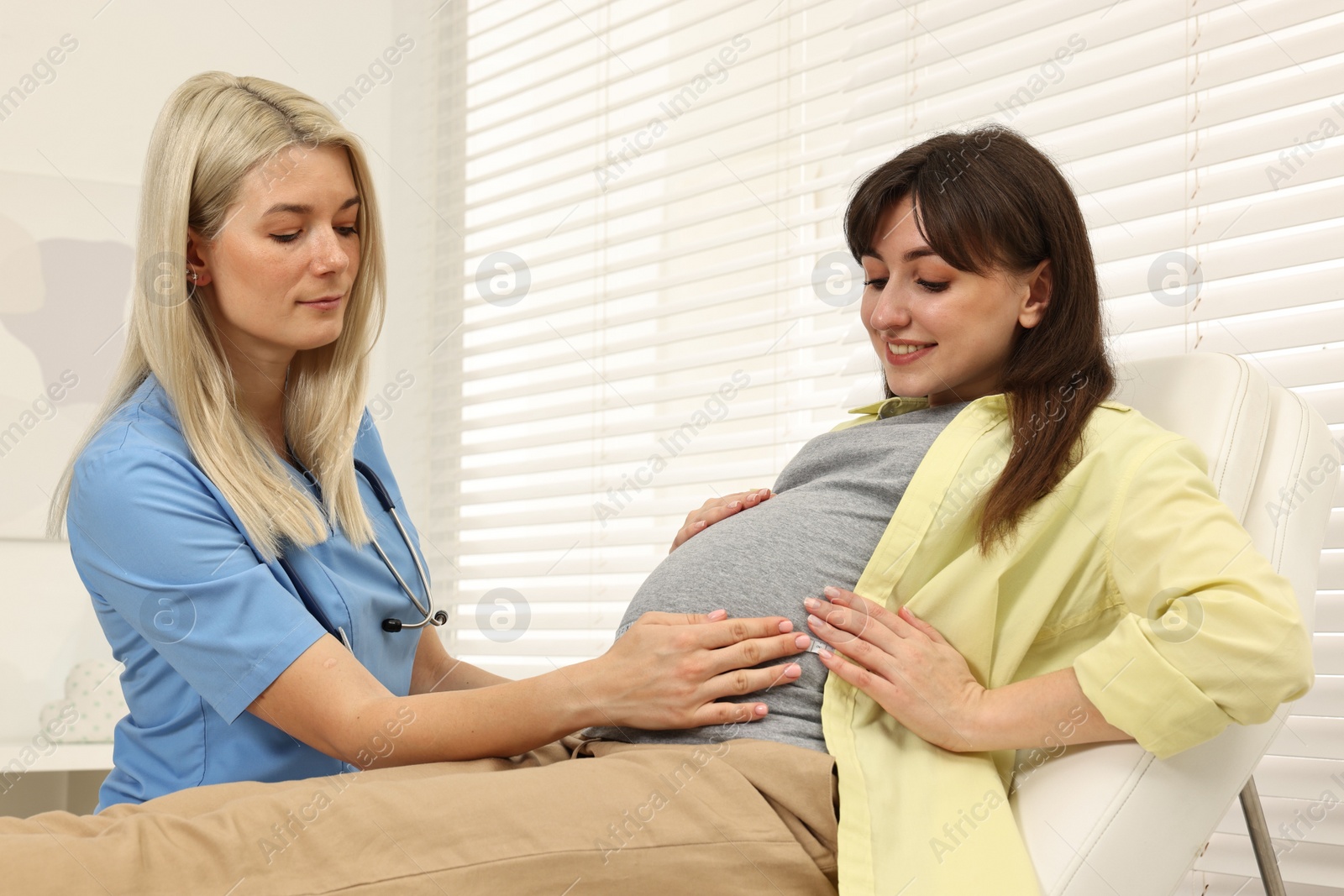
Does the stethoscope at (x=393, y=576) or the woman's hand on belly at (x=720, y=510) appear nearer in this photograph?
the stethoscope at (x=393, y=576)

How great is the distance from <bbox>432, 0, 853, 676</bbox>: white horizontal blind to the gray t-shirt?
795 millimetres

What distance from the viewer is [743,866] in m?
0.93

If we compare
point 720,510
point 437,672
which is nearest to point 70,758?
point 437,672

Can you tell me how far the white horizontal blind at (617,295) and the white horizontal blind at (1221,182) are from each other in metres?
0.43

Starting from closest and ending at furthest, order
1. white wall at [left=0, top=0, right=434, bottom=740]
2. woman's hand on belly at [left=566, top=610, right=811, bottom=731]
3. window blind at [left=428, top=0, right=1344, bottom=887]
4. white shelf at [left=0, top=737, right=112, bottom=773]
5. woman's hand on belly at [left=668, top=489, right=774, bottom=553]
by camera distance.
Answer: woman's hand on belly at [left=566, top=610, right=811, bottom=731], woman's hand on belly at [left=668, top=489, right=774, bottom=553], window blind at [left=428, top=0, right=1344, bottom=887], white shelf at [left=0, top=737, right=112, bottom=773], white wall at [left=0, top=0, right=434, bottom=740]

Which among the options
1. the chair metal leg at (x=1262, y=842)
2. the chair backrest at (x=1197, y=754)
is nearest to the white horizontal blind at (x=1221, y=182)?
the chair metal leg at (x=1262, y=842)

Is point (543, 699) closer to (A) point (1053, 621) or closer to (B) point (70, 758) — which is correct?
(A) point (1053, 621)

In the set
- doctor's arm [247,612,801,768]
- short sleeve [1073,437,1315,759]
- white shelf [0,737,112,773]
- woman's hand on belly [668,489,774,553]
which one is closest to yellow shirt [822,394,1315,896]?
short sleeve [1073,437,1315,759]

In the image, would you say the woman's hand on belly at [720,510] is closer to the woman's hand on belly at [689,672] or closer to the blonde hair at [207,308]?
the woman's hand on belly at [689,672]

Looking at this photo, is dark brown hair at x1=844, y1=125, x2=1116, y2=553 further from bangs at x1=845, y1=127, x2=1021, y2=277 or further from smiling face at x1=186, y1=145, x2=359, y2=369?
smiling face at x1=186, y1=145, x2=359, y2=369

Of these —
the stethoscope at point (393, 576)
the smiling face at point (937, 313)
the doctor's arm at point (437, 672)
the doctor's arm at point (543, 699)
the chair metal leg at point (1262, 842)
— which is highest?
the smiling face at point (937, 313)

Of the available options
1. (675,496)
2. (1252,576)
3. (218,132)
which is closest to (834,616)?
(1252,576)

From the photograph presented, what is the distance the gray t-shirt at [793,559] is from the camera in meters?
1.09

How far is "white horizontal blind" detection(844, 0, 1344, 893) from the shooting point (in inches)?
56.1
